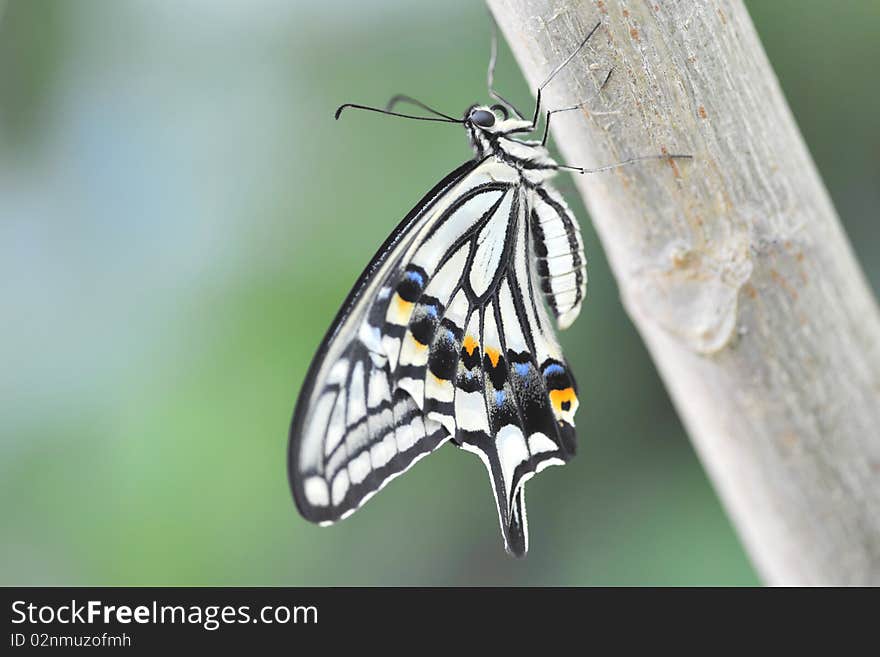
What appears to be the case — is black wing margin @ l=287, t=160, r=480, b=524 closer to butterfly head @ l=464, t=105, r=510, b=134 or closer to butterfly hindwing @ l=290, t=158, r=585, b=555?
butterfly hindwing @ l=290, t=158, r=585, b=555

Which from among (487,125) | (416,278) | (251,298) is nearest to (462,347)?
(416,278)

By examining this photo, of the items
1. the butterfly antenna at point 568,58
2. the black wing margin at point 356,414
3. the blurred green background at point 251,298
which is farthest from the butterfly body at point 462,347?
the blurred green background at point 251,298

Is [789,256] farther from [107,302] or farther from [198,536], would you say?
[107,302]

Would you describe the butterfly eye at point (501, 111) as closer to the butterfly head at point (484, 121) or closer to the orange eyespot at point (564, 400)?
the butterfly head at point (484, 121)

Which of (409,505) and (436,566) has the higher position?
(409,505)

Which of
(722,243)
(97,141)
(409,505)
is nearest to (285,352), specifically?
(409,505)

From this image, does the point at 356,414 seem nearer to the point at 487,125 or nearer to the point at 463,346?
the point at 463,346
